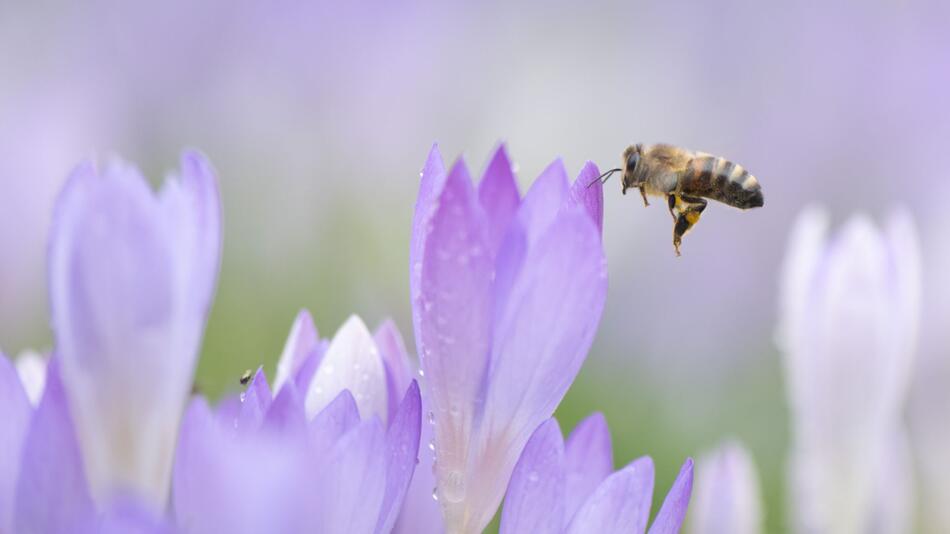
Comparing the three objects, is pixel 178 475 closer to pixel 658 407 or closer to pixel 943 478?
pixel 943 478

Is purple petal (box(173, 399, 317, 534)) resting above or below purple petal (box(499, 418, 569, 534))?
above

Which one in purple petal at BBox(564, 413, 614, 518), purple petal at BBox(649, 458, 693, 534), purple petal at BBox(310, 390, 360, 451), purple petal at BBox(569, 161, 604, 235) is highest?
purple petal at BBox(569, 161, 604, 235)

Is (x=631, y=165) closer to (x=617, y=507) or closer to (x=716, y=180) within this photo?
(x=716, y=180)

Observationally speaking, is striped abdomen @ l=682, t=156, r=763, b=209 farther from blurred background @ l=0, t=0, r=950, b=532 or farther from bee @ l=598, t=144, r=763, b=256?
blurred background @ l=0, t=0, r=950, b=532

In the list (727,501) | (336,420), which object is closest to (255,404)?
(336,420)

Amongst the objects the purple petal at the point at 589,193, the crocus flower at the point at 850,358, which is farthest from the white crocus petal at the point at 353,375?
the crocus flower at the point at 850,358

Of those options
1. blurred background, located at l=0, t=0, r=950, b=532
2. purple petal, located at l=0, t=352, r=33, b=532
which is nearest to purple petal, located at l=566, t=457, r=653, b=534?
purple petal, located at l=0, t=352, r=33, b=532

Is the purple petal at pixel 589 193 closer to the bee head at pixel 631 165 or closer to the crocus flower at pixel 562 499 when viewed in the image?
the crocus flower at pixel 562 499
